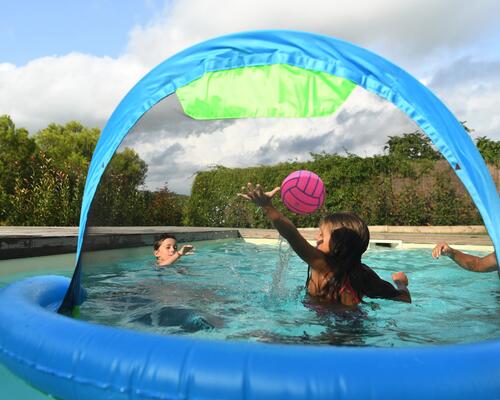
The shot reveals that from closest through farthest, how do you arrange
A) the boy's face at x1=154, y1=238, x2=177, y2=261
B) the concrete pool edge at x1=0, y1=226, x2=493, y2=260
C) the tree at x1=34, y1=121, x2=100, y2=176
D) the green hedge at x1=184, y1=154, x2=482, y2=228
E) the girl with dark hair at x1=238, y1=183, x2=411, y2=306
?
the girl with dark hair at x1=238, y1=183, x2=411, y2=306
the boy's face at x1=154, y1=238, x2=177, y2=261
the concrete pool edge at x1=0, y1=226, x2=493, y2=260
the green hedge at x1=184, y1=154, x2=482, y2=228
the tree at x1=34, y1=121, x2=100, y2=176

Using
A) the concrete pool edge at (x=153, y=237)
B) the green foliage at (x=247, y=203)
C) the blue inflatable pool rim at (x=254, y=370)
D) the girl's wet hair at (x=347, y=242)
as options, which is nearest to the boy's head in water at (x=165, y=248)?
the concrete pool edge at (x=153, y=237)

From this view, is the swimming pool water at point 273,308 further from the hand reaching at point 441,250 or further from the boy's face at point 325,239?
the hand reaching at point 441,250

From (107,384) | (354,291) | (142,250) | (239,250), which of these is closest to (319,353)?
(107,384)

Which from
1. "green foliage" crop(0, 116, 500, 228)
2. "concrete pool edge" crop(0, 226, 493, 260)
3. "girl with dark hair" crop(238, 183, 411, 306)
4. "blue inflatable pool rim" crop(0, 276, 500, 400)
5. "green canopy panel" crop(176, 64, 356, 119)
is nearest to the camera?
"blue inflatable pool rim" crop(0, 276, 500, 400)

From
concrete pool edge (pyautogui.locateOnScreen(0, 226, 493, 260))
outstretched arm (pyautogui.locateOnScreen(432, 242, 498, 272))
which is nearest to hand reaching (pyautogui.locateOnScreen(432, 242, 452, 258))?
outstretched arm (pyautogui.locateOnScreen(432, 242, 498, 272))

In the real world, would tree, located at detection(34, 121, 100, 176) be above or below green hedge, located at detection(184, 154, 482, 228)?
above

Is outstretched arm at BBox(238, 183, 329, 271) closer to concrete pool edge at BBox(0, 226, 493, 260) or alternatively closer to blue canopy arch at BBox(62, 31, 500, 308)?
blue canopy arch at BBox(62, 31, 500, 308)

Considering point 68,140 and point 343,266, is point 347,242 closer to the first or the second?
point 343,266

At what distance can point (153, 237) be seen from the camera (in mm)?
10453

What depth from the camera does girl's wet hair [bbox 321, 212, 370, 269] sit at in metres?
3.37

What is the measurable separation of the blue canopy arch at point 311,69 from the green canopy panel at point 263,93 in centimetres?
23

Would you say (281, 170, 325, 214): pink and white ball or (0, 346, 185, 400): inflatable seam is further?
(281, 170, 325, 214): pink and white ball

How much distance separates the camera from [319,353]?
1.94m

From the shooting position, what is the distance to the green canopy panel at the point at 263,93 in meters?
3.87
